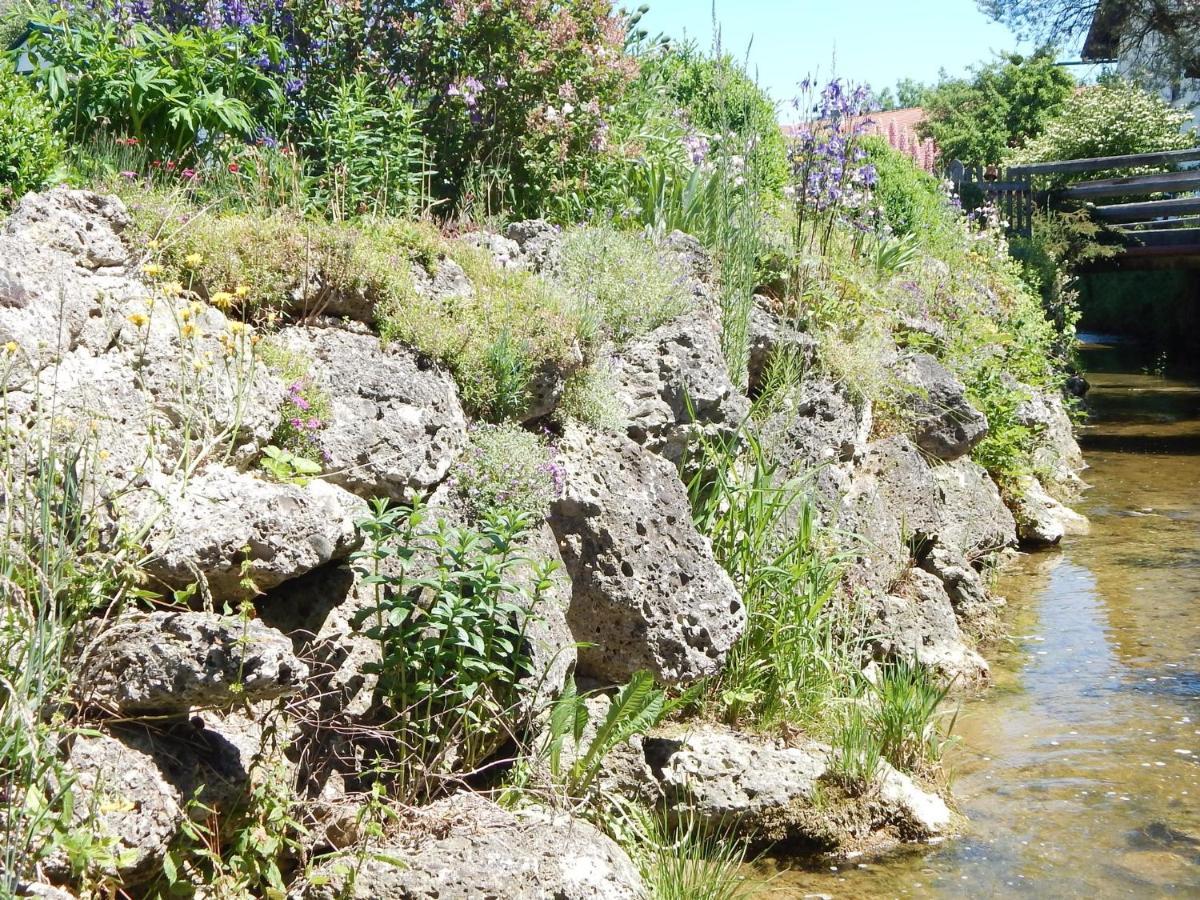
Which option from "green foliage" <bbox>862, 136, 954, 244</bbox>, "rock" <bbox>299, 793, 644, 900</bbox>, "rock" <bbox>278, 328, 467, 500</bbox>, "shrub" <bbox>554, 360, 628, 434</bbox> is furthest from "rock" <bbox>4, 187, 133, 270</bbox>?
"green foliage" <bbox>862, 136, 954, 244</bbox>

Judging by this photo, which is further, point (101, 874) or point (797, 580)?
point (797, 580)

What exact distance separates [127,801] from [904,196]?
13761mm

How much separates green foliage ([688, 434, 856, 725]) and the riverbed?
2.64 feet

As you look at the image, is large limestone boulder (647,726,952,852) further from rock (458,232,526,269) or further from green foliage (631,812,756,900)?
rock (458,232,526,269)

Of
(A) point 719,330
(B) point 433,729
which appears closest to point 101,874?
(B) point 433,729

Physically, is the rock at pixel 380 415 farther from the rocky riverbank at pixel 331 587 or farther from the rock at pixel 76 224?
the rock at pixel 76 224

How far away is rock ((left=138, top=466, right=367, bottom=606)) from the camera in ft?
11.8

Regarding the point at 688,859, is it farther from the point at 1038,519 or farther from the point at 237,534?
the point at 1038,519

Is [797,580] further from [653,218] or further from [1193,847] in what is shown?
[653,218]

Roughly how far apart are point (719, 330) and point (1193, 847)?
3.62m

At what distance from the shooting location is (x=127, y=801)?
3223mm

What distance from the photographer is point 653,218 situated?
8.16 metres

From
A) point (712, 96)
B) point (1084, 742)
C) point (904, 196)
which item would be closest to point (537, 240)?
point (1084, 742)

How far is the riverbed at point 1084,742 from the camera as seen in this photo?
468cm
